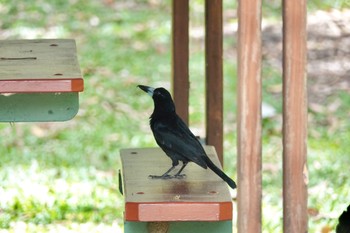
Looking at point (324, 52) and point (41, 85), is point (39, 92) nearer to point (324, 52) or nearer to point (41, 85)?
point (41, 85)

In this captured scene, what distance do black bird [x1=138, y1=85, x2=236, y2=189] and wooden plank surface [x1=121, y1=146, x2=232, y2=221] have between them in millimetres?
64

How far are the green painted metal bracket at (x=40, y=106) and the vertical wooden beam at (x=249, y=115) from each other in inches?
24.5

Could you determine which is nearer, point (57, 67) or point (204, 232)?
point (204, 232)

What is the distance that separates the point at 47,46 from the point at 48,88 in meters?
1.19

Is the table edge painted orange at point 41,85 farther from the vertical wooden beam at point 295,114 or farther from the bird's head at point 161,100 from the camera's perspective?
the vertical wooden beam at point 295,114

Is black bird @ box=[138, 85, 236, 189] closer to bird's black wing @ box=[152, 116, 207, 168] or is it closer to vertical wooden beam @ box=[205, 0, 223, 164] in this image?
bird's black wing @ box=[152, 116, 207, 168]

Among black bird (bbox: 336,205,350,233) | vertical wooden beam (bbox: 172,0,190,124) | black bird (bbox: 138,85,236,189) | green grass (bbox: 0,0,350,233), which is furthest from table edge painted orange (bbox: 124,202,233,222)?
green grass (bbox: 0,0,350,233)

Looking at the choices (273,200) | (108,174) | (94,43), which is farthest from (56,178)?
(94,43)

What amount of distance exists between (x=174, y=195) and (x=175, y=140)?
0.37 metres

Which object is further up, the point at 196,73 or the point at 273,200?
the point at 196,73

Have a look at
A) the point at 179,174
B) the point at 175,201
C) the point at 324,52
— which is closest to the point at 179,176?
the point at 179,174

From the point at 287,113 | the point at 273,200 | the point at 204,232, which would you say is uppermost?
the point at 287,113

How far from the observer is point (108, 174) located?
6.97 metres

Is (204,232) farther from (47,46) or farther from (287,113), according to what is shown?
(47,46)
